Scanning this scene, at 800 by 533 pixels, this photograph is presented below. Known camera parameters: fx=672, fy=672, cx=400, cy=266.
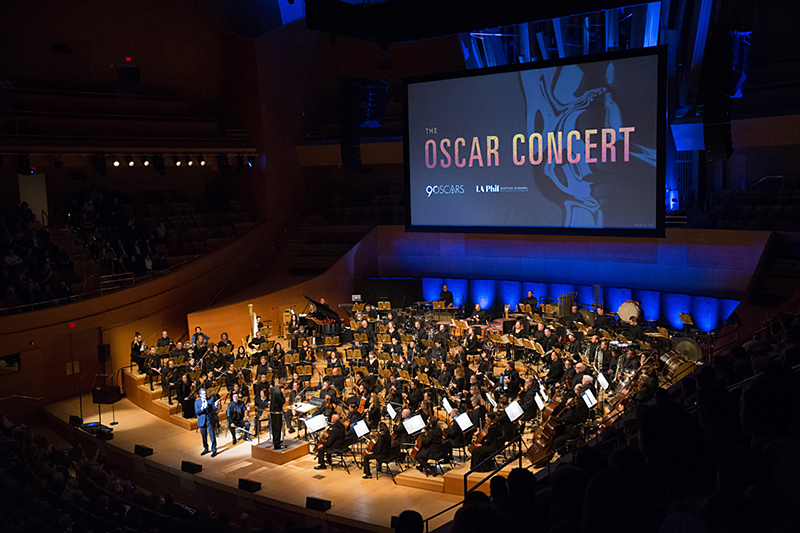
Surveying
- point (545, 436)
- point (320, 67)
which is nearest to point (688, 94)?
point (545, 436)

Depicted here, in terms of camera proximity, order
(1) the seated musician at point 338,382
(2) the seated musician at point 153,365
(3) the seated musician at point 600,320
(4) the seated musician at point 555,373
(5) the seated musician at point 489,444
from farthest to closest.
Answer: (3) the seated musician at point 600,320 → (2) the seated musician at point 153,365 → (1) the seated musician at point 338,382 → (4) the seated musician at point 555,373 → (5) the seated musician at point 489,444

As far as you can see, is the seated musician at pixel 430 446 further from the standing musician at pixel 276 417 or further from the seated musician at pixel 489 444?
the standing musician at pixel 276 417

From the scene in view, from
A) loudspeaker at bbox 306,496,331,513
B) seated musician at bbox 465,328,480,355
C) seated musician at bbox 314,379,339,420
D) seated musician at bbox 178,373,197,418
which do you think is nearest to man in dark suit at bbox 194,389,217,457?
seated musician at bbox 178,373,197,418

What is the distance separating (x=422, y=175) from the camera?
19156mm

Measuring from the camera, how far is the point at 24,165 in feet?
62.4

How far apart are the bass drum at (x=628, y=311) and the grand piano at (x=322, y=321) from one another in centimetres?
837

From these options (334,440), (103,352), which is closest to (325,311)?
(103,352)

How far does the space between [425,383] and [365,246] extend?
1169cm

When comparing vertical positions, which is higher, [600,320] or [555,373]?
[600,320]

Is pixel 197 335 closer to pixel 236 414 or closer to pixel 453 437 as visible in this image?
pixel 236 414

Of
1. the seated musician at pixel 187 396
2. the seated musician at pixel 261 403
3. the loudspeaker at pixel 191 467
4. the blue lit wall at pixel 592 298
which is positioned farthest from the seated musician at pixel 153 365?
the blue lit wall at pixel 592 298

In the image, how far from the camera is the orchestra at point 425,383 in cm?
1163

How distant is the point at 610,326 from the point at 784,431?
1598 centimetres

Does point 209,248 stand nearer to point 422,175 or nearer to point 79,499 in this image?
point 422,175
